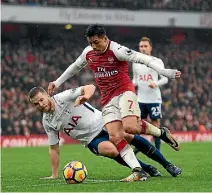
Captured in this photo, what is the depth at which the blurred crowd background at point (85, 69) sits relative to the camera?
1080 inches

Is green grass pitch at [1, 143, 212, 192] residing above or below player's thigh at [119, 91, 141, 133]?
below

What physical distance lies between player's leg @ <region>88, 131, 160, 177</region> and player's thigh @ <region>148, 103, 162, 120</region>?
4638 mm

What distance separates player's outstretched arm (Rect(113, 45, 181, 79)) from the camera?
9.29 m

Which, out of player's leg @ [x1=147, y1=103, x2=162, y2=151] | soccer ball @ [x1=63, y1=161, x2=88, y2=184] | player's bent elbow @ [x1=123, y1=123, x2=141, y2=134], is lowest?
soccer ball @ [x1=63, y1=161, x2=88, y2=184]

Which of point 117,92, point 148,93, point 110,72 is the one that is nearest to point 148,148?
point 117,92

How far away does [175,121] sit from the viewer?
2980 cm

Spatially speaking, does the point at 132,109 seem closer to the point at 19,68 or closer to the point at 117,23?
the point at 19,68

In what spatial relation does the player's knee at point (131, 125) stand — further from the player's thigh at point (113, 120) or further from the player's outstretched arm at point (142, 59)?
the player's outstretched arm at point (142, 59)

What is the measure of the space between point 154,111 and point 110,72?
5.32 metres

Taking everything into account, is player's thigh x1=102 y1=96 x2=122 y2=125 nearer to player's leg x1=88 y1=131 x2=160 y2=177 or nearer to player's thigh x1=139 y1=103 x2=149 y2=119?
player's leg x1=88 y1=131 x2=160 y2=177

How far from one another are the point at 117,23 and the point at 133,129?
83.2 feet

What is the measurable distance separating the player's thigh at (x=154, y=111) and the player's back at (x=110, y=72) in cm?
496

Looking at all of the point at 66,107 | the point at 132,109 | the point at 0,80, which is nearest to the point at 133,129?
the point at 132,109

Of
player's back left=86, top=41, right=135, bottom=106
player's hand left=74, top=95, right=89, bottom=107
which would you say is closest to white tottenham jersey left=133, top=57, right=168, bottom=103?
player's back left=86, top=41, right=135, bottom=106
